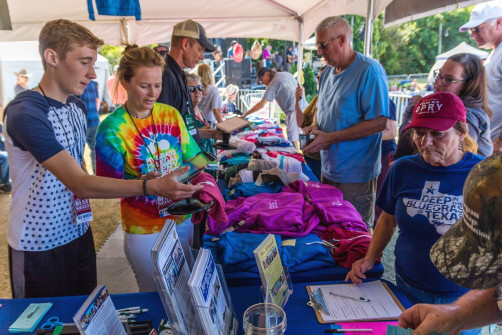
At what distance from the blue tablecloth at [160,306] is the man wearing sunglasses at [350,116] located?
1198mm

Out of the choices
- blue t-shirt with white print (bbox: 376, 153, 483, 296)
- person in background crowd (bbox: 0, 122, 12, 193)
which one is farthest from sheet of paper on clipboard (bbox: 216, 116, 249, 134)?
person in background crowd (bbox: 0, 122, 12, 193)

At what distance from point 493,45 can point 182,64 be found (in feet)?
7.37

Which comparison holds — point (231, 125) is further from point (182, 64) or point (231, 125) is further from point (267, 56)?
point (267, 56)

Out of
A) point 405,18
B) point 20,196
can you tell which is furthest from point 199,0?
point 20,196

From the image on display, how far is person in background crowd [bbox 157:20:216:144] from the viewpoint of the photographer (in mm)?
2062

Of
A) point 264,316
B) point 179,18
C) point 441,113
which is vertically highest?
point 179,18

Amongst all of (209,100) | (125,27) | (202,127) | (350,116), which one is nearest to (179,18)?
(125,27)

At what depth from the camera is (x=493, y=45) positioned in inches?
101

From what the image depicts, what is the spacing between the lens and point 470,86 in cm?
183

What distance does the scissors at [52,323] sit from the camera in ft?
3.48

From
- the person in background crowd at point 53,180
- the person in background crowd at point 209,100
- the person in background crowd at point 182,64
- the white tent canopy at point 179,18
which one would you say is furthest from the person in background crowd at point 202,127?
the white tent canopy at point 179,18

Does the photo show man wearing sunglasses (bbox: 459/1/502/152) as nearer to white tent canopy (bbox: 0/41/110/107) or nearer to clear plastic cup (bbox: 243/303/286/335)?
clear plastic cup (bbox: 243/303/286/335)

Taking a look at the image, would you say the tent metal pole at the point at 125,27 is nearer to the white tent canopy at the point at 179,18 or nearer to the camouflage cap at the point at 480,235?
the white tent canopy at the point at 179,18

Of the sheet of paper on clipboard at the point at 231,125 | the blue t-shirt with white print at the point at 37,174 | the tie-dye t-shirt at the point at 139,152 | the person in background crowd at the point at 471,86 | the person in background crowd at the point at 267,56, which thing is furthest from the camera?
the person in background crowd at the point at 267,56
